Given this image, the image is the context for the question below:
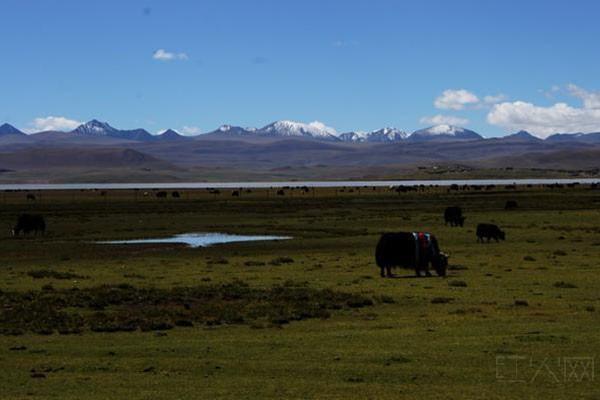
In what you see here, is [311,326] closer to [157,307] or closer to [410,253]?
[157,307]

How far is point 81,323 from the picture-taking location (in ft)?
65.6

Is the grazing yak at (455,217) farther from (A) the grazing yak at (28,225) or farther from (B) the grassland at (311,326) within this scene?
(A) the grazing yak at (28,225)

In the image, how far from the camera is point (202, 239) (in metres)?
50.7

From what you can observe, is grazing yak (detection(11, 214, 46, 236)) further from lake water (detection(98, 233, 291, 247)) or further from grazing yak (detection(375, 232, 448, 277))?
grazing yak (detection(375, 232, 448, 277))

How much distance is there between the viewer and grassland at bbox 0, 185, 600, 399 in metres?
13.5

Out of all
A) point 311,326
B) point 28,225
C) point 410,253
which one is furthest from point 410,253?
point 28,225

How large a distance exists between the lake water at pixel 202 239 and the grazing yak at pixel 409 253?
59.0ft

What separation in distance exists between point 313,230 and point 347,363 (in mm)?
40923

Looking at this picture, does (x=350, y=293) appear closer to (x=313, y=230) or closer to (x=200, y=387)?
(x=200, y=387)

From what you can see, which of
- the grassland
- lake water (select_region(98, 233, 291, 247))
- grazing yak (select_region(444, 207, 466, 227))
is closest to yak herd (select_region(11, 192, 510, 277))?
the grassland

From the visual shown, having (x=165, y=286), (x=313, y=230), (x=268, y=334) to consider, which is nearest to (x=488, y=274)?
(x=165, y=286)

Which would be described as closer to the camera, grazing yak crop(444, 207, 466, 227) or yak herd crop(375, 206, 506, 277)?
yak herd crop(375, 206, 506, 277)

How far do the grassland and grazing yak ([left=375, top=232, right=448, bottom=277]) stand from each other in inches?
21.8

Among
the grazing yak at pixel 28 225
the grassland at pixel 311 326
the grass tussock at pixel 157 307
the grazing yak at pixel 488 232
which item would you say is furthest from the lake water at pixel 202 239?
the grass tussock at pixel 157 307
